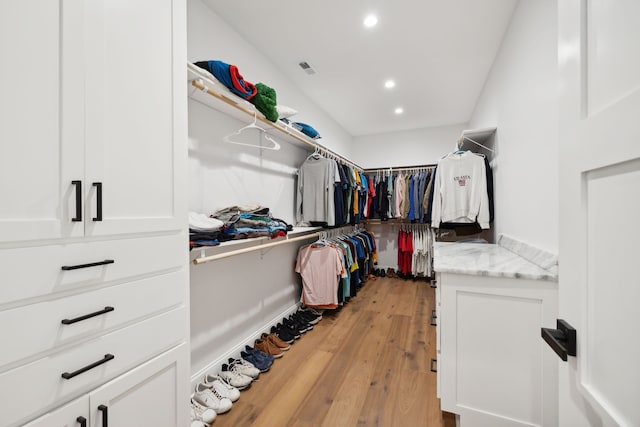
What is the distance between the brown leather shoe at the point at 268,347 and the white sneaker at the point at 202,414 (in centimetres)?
65

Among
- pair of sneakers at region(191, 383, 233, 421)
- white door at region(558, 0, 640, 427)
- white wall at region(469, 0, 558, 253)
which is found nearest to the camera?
white door at region(558, 0, 640, 427)

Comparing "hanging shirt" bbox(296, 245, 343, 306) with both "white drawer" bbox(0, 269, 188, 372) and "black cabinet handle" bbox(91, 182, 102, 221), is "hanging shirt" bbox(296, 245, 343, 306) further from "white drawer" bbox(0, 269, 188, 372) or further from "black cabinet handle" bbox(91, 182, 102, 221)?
"black cabinet handle" bbox(91, 182, 102, 221)

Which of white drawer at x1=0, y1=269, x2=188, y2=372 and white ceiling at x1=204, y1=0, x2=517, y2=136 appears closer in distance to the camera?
white drawer at x1=0, y1=269, x2=188, y2=372

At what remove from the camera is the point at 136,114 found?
91 centimetres

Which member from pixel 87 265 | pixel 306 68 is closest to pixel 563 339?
pixel 87 265

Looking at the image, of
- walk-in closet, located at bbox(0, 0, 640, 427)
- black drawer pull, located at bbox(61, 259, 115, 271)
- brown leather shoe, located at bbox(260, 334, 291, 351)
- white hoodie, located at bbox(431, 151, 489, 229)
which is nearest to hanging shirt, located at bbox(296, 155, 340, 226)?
walk-in closet, located at bbox(0, 0, 640, 427)

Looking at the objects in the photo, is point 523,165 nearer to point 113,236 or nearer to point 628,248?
point 628,248

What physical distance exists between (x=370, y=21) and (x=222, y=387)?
9.24 feet

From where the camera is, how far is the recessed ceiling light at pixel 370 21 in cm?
194

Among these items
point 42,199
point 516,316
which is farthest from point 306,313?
point 42,199

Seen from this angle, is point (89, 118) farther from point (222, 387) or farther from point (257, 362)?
point (257, 362)

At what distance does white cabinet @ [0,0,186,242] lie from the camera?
2.12 feet

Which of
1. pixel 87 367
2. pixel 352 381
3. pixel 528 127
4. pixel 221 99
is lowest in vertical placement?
pixel 352 381

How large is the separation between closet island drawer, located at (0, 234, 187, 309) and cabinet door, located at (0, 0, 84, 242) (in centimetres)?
5
